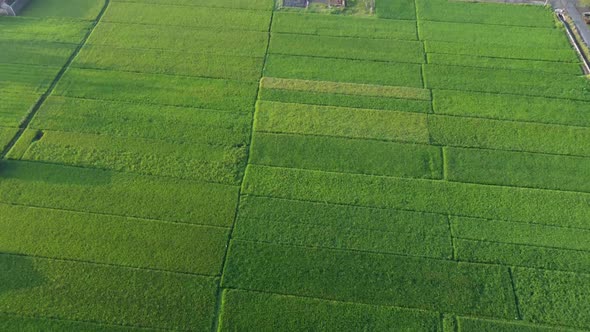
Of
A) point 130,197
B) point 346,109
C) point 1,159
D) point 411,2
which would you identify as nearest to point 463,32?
point 411,2

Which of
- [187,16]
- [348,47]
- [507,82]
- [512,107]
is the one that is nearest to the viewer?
[512,107]

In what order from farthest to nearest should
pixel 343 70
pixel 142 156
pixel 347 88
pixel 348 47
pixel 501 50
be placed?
pixel 348 47
pixel 501 50
pixel 343 70
pixel 347 88
pixel 142 156

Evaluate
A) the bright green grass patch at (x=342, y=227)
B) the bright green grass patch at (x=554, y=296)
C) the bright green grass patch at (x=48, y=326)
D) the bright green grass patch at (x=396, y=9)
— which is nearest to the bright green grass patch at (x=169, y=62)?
the bright green grass patch at (x=342, y=227)

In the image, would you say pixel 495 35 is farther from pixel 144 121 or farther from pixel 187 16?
pixel 144 121

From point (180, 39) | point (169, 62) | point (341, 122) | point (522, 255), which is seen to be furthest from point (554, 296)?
point (180, 39)

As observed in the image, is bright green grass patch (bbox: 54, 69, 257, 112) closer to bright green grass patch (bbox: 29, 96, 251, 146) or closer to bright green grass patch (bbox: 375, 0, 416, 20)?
bright green grass patch (bbox: 29, 96, 251, 146)

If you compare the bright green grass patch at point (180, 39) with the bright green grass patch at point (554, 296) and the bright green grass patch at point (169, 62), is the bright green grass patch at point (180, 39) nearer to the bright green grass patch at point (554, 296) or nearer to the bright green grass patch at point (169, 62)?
the bright green grass patch at point (169, 62)

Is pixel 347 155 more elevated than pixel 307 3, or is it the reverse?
pixel 307 3

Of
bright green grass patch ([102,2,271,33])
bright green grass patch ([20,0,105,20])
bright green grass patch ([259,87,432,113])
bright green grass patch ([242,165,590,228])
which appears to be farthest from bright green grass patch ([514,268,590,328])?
bright green grass patch ([20,0,105,20])
